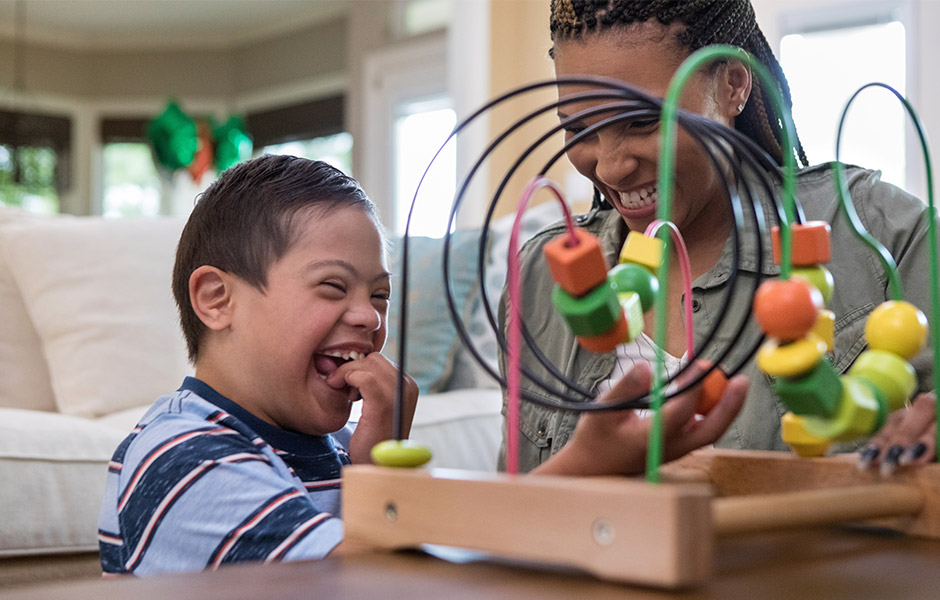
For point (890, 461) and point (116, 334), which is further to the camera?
point (116, 334)

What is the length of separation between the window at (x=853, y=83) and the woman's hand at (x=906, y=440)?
2239 millimetres

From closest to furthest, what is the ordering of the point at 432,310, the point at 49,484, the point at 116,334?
1. the point at 49,484
2. the point at 116,334
3. the point at 432,310

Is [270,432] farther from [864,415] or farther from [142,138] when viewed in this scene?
[142,138]

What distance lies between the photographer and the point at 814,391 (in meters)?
0.56

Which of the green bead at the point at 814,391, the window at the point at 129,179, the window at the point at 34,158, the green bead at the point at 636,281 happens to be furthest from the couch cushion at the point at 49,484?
the window at the point at 129,179

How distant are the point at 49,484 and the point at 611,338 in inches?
48.2

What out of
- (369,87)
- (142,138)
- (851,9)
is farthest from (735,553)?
(142,138)

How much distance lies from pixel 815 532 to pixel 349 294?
0.52 metres

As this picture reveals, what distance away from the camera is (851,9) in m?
2.91

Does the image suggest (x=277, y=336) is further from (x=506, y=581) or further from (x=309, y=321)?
(x=506, y=581)

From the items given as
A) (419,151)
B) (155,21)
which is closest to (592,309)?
(419,151)

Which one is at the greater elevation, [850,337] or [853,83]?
[853,83]

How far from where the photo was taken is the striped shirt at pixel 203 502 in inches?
28.3

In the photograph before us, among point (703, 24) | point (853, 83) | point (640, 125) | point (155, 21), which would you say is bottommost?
point (640, 125)
